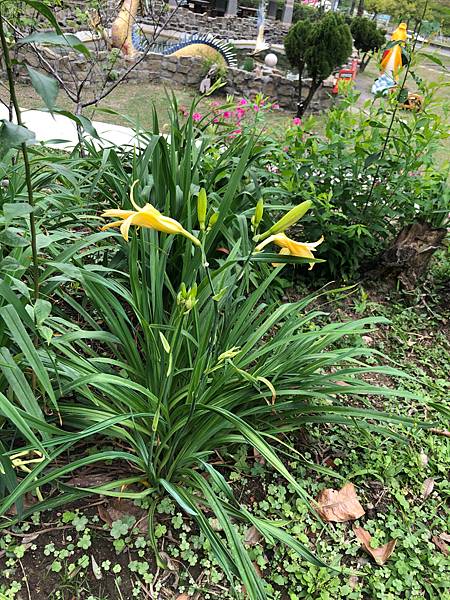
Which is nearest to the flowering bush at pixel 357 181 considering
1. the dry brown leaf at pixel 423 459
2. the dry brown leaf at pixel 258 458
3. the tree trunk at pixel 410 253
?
the tree trunk at pixel 410 253

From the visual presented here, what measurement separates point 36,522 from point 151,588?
350 mm

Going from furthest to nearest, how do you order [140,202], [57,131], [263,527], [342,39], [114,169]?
[342,39]
[57,131]
[114,169]
[140,202]
[263,527]

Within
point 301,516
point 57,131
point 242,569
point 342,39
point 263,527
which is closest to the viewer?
point 242,569

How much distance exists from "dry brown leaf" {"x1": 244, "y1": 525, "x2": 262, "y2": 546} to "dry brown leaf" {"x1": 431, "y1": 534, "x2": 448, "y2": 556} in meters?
0.54

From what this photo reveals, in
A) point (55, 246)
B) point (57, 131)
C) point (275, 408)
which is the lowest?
point (57, 131)

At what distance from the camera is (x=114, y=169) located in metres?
2.27

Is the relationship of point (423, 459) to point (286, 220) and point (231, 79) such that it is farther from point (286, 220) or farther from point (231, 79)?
point (231, 79)

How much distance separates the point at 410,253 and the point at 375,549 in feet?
4.94

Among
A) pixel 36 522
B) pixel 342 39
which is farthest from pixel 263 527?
pixel 342 39

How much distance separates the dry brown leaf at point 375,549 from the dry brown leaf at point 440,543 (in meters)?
0.14

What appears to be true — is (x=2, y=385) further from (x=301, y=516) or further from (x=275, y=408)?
(x=301, y=516)

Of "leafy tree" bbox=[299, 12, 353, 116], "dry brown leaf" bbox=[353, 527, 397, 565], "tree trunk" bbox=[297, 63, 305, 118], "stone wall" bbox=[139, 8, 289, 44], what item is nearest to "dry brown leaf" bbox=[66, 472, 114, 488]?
"dry brown leaf" bbox=[353, 527, 397, 565]

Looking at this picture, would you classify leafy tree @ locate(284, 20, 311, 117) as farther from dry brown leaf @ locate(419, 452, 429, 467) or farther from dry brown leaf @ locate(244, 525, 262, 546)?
dry brown leaf @ locate(244, 525, 262, 546)

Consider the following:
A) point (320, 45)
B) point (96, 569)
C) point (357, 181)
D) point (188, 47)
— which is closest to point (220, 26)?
point (188, 47)
